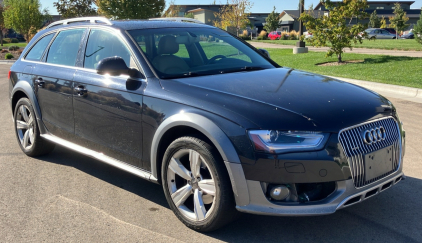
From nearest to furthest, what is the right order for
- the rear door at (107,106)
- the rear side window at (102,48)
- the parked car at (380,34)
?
the rear door at (107,106)
the rear side window at (102,48)
the parked car at (380,34)

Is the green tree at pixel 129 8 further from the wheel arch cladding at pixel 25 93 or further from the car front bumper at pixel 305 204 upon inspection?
the car front bumper at pixel 305 204

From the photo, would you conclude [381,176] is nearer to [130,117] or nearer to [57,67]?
[130,117]

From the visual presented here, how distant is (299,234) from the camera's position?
3.59 m

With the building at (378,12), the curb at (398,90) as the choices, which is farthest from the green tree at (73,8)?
the building at (378,12)

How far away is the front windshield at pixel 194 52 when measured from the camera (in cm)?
430

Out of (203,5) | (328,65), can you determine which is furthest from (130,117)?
(203,5)

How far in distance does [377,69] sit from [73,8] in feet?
109

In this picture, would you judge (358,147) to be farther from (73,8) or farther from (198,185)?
(73,8)

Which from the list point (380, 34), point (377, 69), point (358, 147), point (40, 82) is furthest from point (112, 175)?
point (380, 34)

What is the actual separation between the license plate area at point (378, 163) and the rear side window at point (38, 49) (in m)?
4.22

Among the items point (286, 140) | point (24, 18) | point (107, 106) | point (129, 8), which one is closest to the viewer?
point (286, 140)

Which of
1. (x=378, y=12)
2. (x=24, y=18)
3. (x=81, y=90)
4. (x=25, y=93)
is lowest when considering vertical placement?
(x=25, y=93)

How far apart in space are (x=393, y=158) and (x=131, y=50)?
2.57m

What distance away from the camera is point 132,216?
13.2 feet
